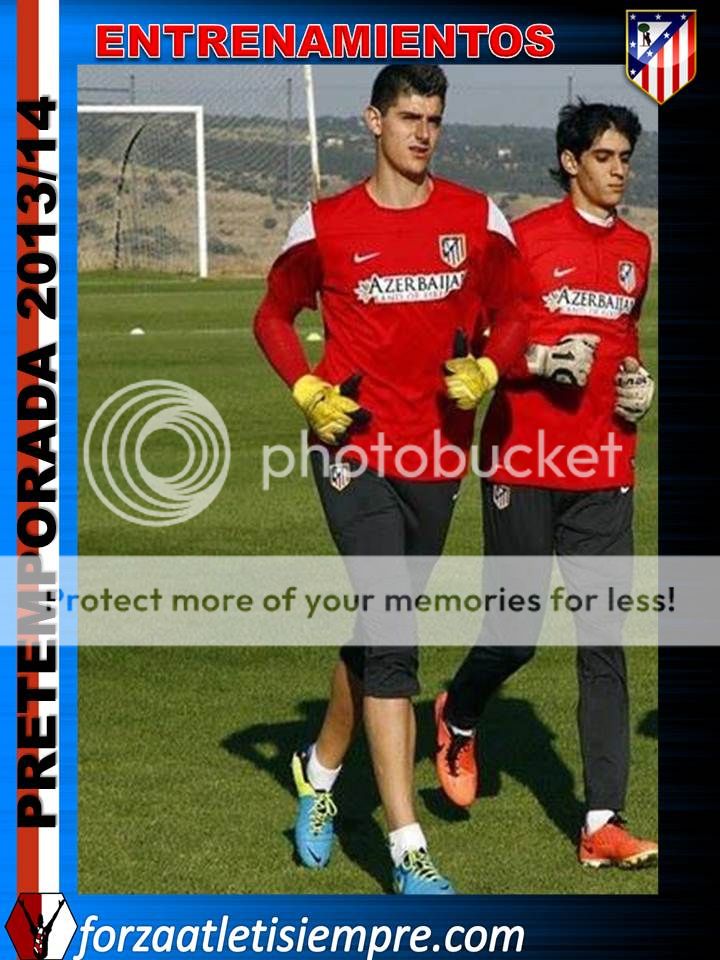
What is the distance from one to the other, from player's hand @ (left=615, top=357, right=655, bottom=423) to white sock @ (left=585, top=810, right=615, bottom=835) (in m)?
1.21

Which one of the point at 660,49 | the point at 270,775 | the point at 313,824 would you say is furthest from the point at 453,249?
the point at 270,775

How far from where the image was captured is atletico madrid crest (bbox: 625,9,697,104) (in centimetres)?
668

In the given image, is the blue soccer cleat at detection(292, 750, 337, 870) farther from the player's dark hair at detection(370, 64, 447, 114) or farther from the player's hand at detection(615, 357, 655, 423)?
the player's dark hair at detection(370, 64, 447, 114)

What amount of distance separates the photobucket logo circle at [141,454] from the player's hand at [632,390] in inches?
304

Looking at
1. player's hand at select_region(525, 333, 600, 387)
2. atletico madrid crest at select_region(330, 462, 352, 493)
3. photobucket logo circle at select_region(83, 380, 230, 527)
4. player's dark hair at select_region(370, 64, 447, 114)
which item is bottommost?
photobucket logo circle at select_region(83, 380, 230, 527)

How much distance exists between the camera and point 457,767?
8180 millimetres

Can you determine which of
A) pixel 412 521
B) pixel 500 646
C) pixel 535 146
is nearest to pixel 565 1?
pixel 412 521

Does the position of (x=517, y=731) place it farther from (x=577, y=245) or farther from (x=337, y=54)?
(x=337, y=54)

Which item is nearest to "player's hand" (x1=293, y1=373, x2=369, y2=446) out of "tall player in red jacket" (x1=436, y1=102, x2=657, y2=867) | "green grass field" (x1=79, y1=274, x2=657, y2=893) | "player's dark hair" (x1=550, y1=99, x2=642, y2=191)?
"tall player in red jacket" (x1=436, y1=102, x2=657, y2=867)

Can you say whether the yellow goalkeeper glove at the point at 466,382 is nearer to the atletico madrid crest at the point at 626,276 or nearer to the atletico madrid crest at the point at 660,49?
the atletico madrid crest at the point at 626,276

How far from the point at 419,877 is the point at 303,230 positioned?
1909mm

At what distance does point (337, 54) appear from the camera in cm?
679

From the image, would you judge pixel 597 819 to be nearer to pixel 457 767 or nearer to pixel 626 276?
pixel 457 767

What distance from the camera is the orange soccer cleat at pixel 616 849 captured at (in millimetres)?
7422
